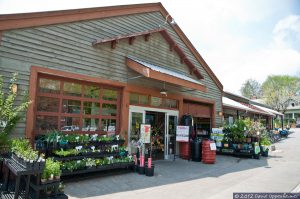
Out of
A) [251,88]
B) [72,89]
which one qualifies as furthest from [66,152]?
[251,88]

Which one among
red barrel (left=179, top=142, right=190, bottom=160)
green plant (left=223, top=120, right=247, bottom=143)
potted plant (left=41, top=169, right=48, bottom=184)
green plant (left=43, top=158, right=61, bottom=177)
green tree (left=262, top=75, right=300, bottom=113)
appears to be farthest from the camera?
green tree (left=262, top=75, right=300, bottom=113)

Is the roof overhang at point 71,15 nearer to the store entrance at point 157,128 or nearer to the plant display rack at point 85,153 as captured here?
the plant display rack at point 85,153

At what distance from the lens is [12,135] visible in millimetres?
6461

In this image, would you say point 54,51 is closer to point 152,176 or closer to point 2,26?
point 2,26

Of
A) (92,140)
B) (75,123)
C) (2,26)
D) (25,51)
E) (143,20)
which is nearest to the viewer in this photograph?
(2,26)

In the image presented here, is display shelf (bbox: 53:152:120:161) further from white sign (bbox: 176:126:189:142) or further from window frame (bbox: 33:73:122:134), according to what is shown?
white sign (bbox: 176:126:189:142)

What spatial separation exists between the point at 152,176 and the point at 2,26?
599 centimetres

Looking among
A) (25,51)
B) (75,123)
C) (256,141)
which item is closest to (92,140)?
(75,123)

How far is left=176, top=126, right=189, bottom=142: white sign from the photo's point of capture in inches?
428

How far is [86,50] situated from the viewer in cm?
823

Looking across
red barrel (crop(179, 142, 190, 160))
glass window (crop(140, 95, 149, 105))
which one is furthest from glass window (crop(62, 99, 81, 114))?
red barrel (crop(179, 142, 190, 160))

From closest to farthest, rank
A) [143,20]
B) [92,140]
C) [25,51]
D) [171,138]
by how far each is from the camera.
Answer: [25,51], [92,140], [143,20], [171,138]

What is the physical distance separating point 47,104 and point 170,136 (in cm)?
604

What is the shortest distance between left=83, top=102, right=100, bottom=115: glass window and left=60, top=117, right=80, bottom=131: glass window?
0.43 metres
